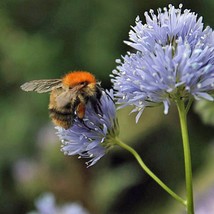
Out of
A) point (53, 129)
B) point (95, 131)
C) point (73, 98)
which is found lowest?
point (53, 129)

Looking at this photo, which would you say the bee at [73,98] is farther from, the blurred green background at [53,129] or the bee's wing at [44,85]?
the blurred green background at [53,129]

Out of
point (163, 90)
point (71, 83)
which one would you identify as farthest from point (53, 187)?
point (163, 90)

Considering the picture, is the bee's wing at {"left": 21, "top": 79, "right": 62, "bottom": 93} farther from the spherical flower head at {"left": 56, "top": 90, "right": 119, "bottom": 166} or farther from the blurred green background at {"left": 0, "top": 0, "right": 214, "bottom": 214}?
the blurred green background at {"left": 0, "top": 0, "right": 214, "bottom": 214}

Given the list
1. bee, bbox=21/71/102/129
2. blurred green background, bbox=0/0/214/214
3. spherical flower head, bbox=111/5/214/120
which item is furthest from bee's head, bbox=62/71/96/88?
blurred green background, bbox=0/0/214/214

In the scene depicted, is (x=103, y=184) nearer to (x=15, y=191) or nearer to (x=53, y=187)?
(x=53, y=187)

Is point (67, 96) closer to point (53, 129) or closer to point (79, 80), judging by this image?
point (79, 80)

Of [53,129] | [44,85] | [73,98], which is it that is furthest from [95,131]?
[53,129]
